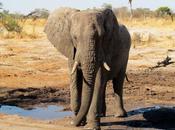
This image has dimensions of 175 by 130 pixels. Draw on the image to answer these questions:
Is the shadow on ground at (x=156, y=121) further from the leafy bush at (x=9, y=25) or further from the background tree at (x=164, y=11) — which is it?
the background tree at (x=164, y=11)

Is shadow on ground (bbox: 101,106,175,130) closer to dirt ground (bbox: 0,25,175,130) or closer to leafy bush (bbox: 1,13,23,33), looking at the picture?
dirt ground (bbox: 0,25,175,130)

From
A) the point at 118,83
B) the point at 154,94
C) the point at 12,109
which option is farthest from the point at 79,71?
the point at 154,94

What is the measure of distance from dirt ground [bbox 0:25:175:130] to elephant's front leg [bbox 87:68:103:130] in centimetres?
65

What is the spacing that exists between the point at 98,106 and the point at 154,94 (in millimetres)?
5764

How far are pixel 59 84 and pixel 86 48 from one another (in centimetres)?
834

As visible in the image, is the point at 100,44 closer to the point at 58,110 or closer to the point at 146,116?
the point at 146,116

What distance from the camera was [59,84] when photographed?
1800 cm

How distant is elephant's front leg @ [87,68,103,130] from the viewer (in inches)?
398

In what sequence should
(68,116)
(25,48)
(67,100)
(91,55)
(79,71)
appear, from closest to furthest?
(91,55)
(79,71)
(68,116)
(67,100)
(25,48)

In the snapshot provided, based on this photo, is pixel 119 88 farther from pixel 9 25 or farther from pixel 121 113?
pixel 9 25

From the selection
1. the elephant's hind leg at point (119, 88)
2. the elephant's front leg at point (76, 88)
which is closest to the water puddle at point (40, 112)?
the elephant's hind leg at point (119, 88)

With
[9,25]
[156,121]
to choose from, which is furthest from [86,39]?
[9,25]

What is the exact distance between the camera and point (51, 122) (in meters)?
11.5

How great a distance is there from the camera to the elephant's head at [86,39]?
32.1 ft
